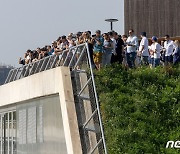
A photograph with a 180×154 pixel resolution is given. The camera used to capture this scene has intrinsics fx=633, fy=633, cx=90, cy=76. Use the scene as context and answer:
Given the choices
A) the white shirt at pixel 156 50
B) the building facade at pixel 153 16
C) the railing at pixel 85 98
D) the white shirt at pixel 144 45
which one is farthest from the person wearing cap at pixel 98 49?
the building facade at pixel 153 16

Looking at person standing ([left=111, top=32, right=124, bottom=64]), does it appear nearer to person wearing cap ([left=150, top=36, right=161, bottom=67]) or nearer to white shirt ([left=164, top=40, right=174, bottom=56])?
person wearing cap ([left=150, top=36, right=161, bottom=67])

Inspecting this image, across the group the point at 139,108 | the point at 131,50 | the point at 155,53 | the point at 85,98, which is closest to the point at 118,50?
the point at 131,50

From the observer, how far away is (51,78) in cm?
2123

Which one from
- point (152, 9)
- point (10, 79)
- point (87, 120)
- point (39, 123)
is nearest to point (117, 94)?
point (87, 120)

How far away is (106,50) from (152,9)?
14.3 meters

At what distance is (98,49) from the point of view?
20.4 m

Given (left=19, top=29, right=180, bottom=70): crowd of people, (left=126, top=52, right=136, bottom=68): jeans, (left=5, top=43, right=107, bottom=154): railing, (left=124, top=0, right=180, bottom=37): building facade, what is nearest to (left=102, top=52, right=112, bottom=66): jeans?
(left=19, top=29, right=180, bottom=70): crowd of people

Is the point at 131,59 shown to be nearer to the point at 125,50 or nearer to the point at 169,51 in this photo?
the point at 125,50

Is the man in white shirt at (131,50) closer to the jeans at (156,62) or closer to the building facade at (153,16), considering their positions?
the jeans at (156,62)

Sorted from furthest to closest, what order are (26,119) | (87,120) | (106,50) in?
(26,119), (106,50), (87,120)

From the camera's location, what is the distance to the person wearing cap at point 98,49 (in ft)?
66.8

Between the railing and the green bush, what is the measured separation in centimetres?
27

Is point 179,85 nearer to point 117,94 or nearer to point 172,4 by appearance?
point 117,94

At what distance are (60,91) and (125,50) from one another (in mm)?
3204
